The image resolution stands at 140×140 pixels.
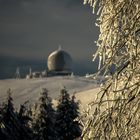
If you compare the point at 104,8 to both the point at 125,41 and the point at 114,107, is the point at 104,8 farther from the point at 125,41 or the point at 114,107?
the point at 114,107

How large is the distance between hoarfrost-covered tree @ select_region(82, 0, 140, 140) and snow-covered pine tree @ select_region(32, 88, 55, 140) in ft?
121

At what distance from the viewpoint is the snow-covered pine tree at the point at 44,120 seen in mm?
43969

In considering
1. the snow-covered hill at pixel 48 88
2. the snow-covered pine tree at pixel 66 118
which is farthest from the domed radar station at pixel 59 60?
the snow-covered pine tree at pixel 66 118

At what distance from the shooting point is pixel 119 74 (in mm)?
7246

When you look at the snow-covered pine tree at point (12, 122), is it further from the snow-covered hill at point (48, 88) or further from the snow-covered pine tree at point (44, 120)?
the snow-covered hill at point (48, 88)

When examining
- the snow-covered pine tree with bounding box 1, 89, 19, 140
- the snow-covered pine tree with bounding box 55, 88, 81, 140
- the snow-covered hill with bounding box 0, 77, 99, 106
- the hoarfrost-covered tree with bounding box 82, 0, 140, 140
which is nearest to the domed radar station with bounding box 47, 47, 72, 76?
the snow-covered hill with bounding box 0, 77, 99, 106

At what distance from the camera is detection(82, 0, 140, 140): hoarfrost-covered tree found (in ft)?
22.9

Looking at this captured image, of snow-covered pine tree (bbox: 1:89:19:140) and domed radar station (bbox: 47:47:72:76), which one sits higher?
domed radar station (bbox: 47:47:72:76)

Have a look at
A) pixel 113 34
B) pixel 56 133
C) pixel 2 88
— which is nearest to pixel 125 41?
pixel 113 34

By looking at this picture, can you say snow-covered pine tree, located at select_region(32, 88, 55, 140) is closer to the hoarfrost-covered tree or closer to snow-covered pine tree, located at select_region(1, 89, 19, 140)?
snow-covered pine tree, located at select_region(1, 89, 19, 140)

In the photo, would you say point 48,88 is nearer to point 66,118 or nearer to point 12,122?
point 66,118

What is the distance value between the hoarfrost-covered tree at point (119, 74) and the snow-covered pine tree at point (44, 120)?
1455 inches

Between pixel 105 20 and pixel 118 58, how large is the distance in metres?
0.52

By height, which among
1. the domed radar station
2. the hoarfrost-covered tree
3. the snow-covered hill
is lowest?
the snow-covered hill
